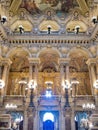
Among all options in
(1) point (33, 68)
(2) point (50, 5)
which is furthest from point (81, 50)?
(2) point (50, 5)

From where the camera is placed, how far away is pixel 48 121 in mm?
24016

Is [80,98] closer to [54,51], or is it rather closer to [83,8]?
[54,51]

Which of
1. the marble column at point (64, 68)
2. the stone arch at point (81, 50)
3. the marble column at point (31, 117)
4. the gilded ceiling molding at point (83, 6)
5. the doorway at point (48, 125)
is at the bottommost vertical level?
the doorway at point (48, 125)

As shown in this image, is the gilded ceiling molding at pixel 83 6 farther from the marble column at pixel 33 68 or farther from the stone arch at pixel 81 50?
the marble column at pixel 33 68

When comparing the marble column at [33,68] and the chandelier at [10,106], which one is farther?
the marble column at [33,68]

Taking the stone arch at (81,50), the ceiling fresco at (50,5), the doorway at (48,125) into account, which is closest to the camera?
the doorway at (48,125)

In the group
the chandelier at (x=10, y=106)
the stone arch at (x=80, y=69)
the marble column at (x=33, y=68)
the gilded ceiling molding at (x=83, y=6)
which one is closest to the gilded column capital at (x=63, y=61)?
the stone arch at (x=80, y=69)

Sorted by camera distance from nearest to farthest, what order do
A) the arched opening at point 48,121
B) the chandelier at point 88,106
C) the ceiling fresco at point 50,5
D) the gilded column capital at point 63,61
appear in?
the chandelier at point 88,106
the arched opening at point 48,121
the gilded column capital at point 63,61
the ceiling fresco at point 50,5

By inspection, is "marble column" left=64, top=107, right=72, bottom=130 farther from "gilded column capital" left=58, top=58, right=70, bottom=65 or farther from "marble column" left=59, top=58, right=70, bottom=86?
"gilded column capital" left=58, top=58, right=70, bottom=65

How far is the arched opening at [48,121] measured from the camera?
23.8 m

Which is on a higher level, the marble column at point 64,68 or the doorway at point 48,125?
the marble column at point 64,68

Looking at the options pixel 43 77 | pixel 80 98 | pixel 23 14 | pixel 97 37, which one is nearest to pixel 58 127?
pixel 80 98

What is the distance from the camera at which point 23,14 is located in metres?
27.6

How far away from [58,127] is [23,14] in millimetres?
12572
